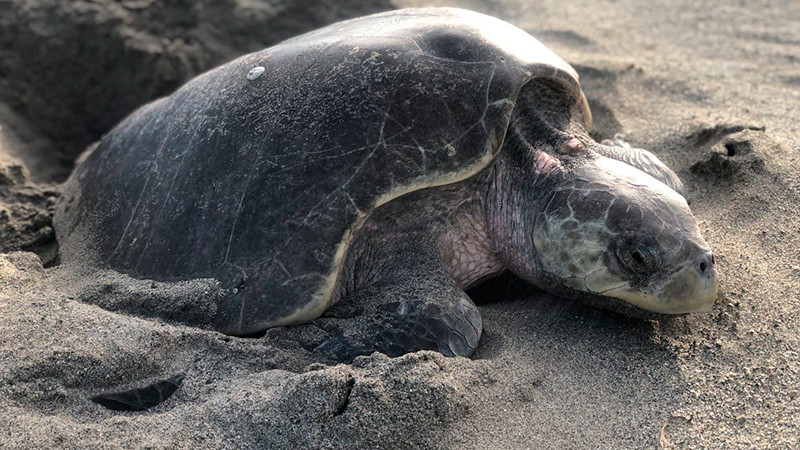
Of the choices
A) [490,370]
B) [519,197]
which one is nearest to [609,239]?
[519,197]

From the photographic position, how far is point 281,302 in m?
2.04

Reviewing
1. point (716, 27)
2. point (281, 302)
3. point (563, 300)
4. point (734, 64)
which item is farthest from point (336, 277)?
point (716, 27)

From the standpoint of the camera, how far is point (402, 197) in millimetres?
2121

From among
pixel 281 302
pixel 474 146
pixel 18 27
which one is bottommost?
pixel 281 302

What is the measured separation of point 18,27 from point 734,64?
410 cm

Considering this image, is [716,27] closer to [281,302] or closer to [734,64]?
[734,64]

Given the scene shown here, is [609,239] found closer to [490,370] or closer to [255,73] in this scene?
[490,370]

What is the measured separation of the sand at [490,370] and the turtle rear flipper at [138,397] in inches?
1.0

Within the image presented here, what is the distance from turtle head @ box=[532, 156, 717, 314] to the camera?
6.31 ft

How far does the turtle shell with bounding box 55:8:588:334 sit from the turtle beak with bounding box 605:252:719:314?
65 cm

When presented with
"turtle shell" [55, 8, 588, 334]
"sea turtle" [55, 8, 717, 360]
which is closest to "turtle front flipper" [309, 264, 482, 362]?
"sea turtle" [55, 8, 717, 360]

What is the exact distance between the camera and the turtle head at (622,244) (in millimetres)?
1922

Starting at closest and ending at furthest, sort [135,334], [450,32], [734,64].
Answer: [135,334]
[450,32]
[734,64]

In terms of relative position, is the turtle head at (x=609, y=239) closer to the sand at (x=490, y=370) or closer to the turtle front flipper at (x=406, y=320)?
the sand at (x=490, y=370)
